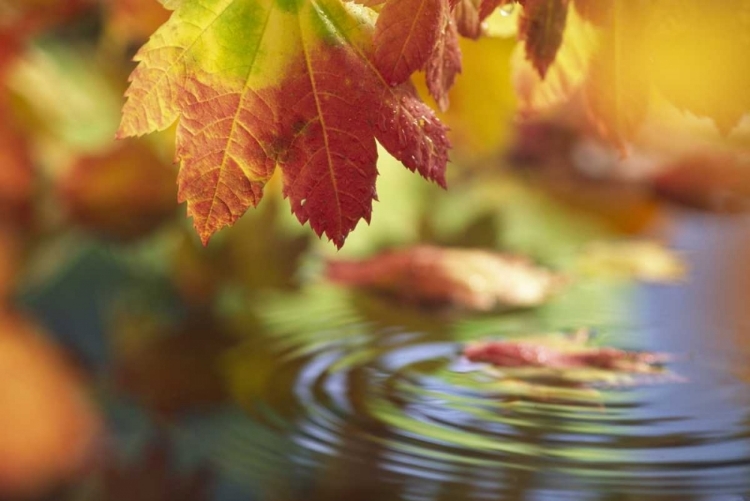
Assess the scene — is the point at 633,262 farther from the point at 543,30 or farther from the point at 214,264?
the point at 543,30

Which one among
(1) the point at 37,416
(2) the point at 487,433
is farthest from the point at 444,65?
(1) the point at 37,416

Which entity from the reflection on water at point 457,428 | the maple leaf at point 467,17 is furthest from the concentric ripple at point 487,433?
the maple leaf at point 467,17

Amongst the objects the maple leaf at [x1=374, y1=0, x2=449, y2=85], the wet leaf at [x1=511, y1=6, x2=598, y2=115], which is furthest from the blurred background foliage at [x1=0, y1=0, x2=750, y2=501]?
the maple leaf at [x1=374, y1=0, x2=449, y2=85]

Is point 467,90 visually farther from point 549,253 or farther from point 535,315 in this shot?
point 549,253

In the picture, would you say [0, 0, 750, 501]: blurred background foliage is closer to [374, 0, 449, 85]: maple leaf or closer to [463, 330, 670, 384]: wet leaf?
[463, 330, 670, 384]: wet leaf

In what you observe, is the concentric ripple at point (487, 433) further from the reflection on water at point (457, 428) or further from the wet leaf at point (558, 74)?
the wet leaf at point (558, 74)
